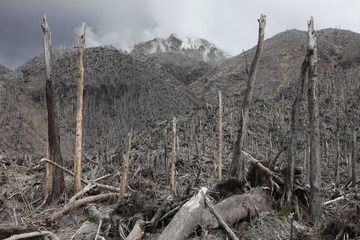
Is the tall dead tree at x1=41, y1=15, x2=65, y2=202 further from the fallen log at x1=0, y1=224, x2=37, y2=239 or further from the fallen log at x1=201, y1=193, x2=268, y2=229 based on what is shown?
the fallen log at x1=201, y1=193, x2=268, y2=229

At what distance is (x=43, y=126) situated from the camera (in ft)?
176

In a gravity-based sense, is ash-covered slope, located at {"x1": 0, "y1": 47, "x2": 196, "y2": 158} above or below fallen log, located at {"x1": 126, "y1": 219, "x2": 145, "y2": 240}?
above

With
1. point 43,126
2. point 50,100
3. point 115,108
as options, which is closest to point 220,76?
point 115,108

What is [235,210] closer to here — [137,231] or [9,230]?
[137,231]

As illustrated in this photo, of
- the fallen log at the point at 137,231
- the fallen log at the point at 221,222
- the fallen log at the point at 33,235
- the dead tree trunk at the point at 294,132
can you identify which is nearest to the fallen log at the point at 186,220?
the fallen log at the point at 221,222

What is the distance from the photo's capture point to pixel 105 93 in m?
→ 71.3

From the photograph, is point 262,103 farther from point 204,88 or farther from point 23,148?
point 204,88

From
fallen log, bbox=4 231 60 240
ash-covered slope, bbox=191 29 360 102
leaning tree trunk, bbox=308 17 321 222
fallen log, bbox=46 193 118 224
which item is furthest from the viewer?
ash-covered slope, bbox=191 29 360 102

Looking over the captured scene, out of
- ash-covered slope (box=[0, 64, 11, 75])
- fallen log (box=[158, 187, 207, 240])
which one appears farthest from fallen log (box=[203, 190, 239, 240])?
ash-covered slope (box=[0, 64, 11, 75])

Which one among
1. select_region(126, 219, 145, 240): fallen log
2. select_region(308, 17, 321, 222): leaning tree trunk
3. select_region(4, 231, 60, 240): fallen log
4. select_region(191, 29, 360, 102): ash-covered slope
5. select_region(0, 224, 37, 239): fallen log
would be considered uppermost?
select_region(191, 29, 360, 102): ash-covered slope

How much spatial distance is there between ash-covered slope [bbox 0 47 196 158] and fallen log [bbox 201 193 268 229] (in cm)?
4747

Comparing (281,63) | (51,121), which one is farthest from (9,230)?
(281,63)

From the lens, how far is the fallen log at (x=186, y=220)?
17.7ft

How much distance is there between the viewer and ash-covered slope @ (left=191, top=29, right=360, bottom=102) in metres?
68.3
